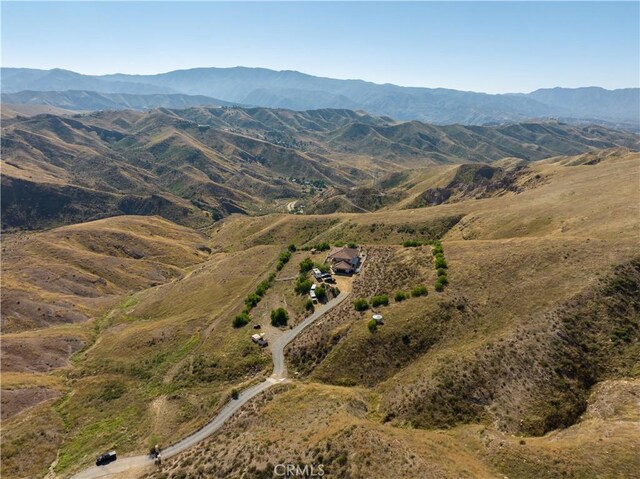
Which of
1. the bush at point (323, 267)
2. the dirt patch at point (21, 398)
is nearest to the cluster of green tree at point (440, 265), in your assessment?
the bush at point (323, 267)

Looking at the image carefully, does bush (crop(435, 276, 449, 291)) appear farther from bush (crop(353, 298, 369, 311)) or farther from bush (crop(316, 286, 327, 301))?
bush (crop(316, 286, 327, 301))

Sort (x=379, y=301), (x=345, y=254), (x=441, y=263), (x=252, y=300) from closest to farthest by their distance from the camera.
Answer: (x=379, y=301)
(x=441, y=263)
(x=252, y=300)
(x=345, y=254)

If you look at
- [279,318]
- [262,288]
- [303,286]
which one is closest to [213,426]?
[279,318]

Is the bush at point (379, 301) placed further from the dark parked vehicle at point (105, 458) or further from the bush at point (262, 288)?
the dark parked vehicle at point (105, 458)

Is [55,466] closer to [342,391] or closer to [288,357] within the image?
[288,357]

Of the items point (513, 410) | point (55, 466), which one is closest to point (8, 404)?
point (55, 466)

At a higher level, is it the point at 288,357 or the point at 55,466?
the point at 288,357

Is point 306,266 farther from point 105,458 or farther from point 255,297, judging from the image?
point 105,458
